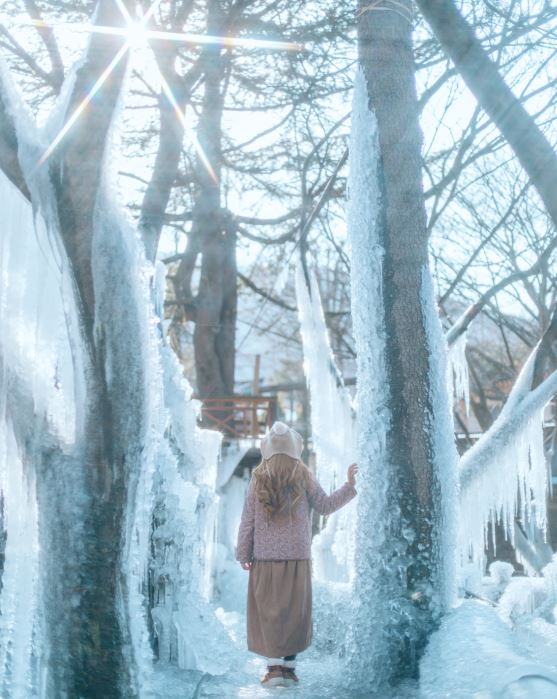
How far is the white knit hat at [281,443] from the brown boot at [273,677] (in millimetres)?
1304

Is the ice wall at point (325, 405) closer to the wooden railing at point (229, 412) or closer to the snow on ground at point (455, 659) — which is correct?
the snow on ground at point (455, 659)

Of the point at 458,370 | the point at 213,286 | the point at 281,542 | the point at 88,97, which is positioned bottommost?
the point at 281,542

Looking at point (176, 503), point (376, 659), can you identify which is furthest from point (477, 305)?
point (376, 659)

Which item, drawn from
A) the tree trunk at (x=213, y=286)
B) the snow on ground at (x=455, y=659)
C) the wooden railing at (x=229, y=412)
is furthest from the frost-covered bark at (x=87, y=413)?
the wooden railing at (x=229, y=412)

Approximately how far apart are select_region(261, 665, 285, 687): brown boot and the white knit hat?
1304 millimetres

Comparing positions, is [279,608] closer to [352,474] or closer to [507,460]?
[352,474]

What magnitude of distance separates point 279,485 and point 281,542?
1.17 feet

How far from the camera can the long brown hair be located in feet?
18.8

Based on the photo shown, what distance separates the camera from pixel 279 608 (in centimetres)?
563

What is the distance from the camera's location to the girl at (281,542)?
5.61m

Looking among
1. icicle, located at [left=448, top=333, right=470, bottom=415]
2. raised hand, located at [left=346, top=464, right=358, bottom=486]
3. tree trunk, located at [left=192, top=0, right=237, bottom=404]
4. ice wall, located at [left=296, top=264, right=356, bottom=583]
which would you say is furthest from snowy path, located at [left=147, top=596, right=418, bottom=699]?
tree trunk, located at [left=192, top=0, right=237, bottom=404]

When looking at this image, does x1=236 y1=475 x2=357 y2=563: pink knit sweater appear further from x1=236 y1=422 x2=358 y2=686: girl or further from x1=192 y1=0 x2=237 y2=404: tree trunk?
x1=192 y1=0 x2=237 y2=404: tree trunk

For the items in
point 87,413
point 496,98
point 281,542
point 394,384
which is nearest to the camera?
point 87,413

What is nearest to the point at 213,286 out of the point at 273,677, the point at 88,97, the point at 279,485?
the point at 279,485
